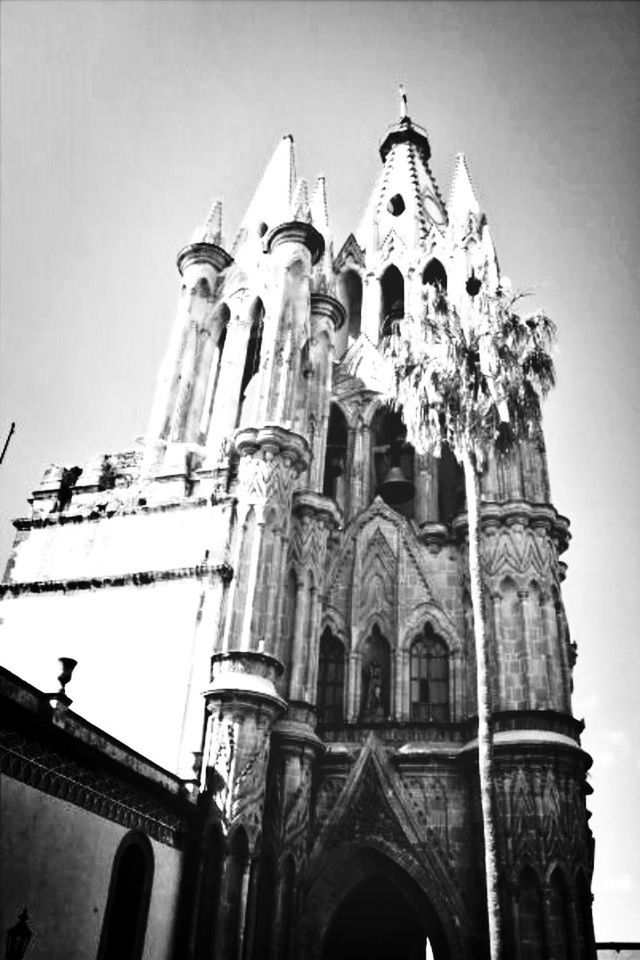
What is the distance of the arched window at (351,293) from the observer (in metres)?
37.0

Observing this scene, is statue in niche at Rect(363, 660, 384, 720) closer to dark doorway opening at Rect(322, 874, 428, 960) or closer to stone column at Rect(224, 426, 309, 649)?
stone column at Rect(224, 426, 309, 649)

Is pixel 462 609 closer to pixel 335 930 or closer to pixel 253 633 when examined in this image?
pixel 253 633

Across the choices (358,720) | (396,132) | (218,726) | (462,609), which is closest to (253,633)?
(218,726)

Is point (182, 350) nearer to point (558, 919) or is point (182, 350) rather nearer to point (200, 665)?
point (200, 665)

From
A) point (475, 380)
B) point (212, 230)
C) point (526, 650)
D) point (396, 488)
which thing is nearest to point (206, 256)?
point (212, 230)

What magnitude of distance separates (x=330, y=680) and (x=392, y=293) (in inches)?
733

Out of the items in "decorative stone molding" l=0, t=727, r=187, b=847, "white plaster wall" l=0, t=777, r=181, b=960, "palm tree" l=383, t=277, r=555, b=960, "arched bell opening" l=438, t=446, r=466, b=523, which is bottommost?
"white plaster wall" l=0, t=777, r=181, b=960

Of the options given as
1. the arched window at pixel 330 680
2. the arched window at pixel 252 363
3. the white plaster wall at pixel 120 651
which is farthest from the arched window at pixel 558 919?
the arched window at pixel 252 363

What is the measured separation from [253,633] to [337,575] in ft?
17.5

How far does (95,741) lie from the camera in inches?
632

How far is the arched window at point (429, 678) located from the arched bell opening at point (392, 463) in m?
4.82

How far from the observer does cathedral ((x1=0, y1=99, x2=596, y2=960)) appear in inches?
640

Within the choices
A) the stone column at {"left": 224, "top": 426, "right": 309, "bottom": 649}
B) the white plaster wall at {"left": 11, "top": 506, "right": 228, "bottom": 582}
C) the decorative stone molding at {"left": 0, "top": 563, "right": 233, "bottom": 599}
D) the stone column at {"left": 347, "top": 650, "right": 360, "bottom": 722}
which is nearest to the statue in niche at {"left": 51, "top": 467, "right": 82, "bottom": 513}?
the white plaster wall at {"left": 11, "top": 506, "right": 228, "bottom": 582}

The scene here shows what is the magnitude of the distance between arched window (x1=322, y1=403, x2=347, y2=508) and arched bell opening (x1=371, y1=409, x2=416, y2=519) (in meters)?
1.15
